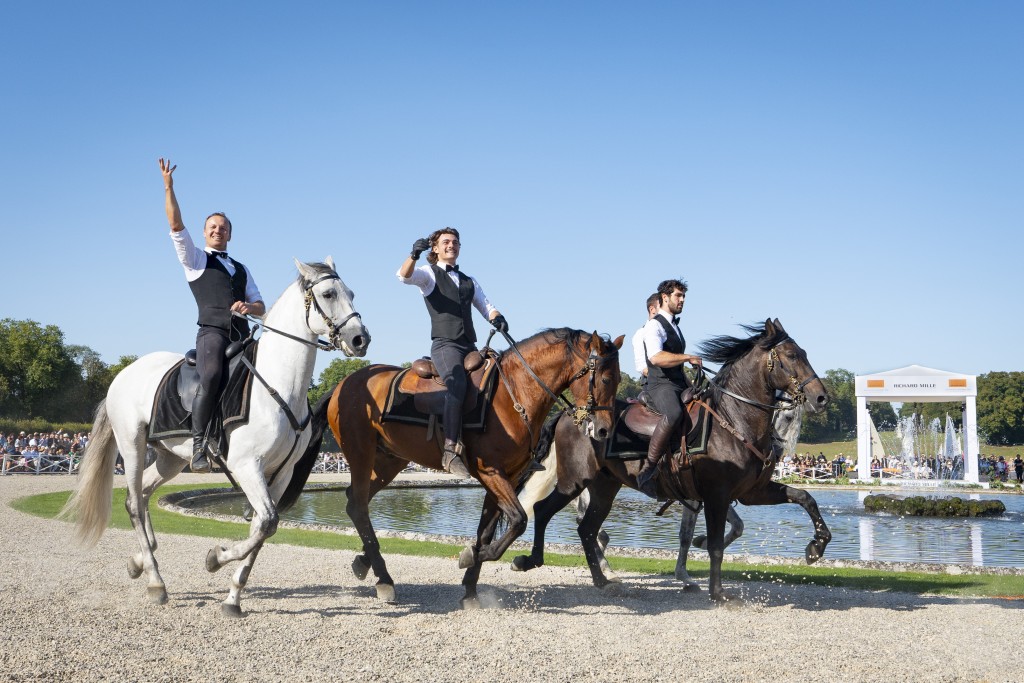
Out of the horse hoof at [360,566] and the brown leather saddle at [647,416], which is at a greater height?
the brown leather saddle at [647,416]

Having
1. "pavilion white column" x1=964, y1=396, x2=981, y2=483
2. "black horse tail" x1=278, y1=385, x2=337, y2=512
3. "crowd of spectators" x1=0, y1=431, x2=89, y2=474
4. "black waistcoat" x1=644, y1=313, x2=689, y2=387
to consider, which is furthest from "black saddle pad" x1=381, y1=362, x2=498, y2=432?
"pavilion white column" x1=964, y1=396, x2=981, y2=483

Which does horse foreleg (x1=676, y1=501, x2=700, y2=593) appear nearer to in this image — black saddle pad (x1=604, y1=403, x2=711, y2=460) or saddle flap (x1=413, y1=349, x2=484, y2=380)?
black saddle pad (x1=604, y1=403, x2=711, y2=460)

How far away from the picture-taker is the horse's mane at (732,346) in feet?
31.7

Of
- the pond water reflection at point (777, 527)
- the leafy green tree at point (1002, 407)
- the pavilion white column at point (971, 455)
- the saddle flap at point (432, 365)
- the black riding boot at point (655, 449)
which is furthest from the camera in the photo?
the leafy green tree at point (1002, 407)

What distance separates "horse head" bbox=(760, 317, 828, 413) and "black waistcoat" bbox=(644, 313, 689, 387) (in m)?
0.93

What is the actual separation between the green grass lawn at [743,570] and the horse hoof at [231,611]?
18.3ft

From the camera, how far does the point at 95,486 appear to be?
9812 mm

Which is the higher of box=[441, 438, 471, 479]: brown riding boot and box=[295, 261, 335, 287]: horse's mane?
box=[295, 261, 335, 287]: horse's mane

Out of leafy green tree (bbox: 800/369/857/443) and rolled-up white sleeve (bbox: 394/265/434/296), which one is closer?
rolled-up white sleeve (bbox: 394/265/434/296)

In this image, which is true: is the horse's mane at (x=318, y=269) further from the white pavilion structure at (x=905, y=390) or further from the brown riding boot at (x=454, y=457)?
the white pavilion structure at (x=905, y=390)

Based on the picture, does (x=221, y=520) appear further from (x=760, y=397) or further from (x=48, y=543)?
(x=760, y=397)

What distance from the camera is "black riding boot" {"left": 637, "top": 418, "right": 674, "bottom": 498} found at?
9547mm

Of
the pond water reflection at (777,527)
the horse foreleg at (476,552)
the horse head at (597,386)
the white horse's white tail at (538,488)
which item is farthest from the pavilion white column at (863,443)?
the horse head at (597,386)

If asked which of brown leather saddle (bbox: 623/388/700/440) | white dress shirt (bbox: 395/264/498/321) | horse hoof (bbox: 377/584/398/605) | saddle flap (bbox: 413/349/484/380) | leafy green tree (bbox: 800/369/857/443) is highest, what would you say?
leafy green tree (bbox: 800/369/857/443)
